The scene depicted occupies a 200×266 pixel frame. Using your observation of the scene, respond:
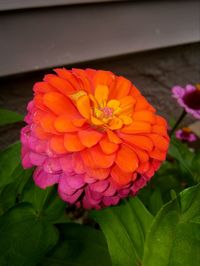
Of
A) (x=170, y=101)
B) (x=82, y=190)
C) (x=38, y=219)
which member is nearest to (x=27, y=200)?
(x=38, y=219)

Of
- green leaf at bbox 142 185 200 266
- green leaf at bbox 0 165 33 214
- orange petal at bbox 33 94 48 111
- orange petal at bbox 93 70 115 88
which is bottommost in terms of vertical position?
green leaf at bbox 0 165 33 214

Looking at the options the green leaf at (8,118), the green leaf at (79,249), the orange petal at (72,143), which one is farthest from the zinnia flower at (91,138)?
the green leaf at (8,118)

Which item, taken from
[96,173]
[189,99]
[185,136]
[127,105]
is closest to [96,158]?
[96,173]

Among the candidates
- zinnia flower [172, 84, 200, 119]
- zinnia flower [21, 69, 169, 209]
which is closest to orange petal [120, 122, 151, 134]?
zinnia flower [21, 69, 169, 209]

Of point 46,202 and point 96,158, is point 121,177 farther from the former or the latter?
point 46,202

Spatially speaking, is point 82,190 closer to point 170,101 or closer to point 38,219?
point 38,219

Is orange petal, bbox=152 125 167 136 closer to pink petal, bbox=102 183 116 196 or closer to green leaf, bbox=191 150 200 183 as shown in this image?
pink petal, bbox=102 183 116 196

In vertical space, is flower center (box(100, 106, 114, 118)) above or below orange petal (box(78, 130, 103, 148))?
below

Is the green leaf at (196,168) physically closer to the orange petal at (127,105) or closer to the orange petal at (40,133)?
the orange petal at (127,105)
